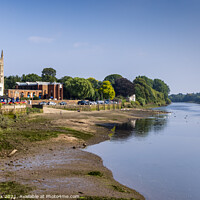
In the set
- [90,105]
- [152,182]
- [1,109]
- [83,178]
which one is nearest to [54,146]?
[83,178]

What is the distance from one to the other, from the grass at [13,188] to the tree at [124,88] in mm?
145661

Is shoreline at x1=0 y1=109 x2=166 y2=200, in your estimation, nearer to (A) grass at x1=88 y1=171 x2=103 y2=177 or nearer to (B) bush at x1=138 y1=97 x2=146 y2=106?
(A) grass at x1=88 y1=171 x2=103 y2=177

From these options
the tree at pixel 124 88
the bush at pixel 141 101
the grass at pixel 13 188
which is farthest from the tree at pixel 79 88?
the grass at pixel 13 188

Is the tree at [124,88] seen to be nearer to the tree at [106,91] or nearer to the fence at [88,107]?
the tree at [106,91]

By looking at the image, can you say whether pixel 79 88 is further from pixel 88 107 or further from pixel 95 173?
pixel 95 173

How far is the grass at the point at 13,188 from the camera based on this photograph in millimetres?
14469

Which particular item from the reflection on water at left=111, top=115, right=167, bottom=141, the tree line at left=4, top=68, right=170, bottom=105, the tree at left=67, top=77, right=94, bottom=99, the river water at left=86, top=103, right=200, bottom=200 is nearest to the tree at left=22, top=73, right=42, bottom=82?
the tree line at left=4, top=68, right=170, bottom=105

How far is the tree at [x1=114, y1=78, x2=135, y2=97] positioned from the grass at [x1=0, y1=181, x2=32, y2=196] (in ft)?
478

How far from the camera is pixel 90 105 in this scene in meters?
97.6

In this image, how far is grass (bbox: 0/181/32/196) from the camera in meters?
14.5

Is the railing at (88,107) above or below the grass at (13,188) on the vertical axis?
above

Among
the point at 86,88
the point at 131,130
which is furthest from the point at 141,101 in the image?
the point at 131,130

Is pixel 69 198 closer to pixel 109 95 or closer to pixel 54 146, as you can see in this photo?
pixel 54 146

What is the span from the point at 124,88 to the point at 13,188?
147885 mm
